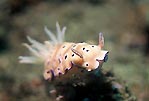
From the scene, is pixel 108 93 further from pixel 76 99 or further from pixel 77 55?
pixel 77 55

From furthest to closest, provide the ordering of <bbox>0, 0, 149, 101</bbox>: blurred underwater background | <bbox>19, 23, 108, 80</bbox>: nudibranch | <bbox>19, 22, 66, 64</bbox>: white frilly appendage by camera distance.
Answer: <bbox>0, 0, 149, 101</bbox>: blurred underwater background < <bbox>19, 22, 66, 64</bbox>: white frilly appendage < <bbox>19, 23, 108, 80</bbox>: nudibranch

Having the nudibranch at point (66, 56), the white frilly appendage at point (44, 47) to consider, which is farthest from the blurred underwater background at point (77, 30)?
the nudibranch at point (66, 56)

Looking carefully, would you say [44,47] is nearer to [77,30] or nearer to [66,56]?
[66,56]

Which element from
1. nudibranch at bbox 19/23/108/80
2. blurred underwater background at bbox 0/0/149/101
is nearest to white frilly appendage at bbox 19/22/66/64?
nudibranch at bbox 19/23/108/80

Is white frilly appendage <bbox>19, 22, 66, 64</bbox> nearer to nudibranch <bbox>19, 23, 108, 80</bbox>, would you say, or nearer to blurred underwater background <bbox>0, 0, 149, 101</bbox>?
nudibranch <bbox>19, 23, 108, 80</bbox>

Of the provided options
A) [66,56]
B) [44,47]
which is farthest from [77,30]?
[66,56]

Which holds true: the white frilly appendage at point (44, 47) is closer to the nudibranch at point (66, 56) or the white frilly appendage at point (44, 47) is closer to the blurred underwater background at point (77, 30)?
the nudibranch at point (66, 56)

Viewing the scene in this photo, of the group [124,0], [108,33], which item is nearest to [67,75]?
[108,33]
